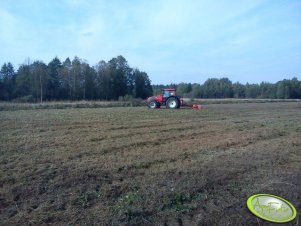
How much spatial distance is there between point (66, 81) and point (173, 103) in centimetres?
2889

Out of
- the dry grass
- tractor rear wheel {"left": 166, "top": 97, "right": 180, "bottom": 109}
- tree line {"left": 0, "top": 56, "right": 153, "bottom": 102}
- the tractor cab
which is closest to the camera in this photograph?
the dry grass

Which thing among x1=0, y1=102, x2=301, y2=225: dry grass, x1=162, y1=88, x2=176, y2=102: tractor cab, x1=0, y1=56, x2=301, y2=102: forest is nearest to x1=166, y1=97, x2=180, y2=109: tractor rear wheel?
x1=162, y1=88, x2=176, y2=102: tractor cab

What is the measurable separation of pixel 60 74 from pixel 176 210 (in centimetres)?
4246

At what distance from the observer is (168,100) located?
770 inches

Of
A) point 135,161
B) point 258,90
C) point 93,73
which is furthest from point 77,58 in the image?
point 258,90

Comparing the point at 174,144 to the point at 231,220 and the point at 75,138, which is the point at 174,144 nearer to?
the point at 75,138

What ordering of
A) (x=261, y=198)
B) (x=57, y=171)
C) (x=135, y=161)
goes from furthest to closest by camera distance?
1. (x=135, y=161)
2. (x=57, y=171)
3. (x=261, y=198)

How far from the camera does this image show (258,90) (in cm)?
9406

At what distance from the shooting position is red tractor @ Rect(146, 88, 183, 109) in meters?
19.3

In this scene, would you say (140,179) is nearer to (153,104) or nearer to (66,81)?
(153,104)

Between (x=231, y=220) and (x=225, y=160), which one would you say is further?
(x=225, y=160)

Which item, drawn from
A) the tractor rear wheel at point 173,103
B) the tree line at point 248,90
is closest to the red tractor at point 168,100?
the tractor rear wheel at point 173,103

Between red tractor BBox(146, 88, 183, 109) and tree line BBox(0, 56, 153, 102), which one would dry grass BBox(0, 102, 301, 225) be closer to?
red tractor BBox(146, 88, 183, 109)

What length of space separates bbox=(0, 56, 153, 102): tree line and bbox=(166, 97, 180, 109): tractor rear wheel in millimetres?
15819
